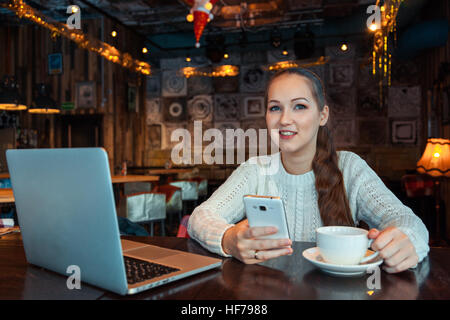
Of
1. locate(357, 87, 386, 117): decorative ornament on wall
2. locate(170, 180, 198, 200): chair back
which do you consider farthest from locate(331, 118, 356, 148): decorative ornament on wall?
locate(170, 180, 198, 200): chair back

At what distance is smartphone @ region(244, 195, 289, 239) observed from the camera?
2.61 feet

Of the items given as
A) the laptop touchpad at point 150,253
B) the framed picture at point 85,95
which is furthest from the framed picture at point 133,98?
the laptop touchpad at point 150,253

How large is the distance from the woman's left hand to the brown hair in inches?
21.5

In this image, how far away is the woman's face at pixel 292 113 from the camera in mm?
1477

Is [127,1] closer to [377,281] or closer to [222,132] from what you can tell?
[222,132]

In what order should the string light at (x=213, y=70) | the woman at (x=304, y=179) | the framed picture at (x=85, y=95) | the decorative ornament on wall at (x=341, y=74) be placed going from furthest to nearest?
the decorative ornament on wall at (x=341, y=74) < the framed picture at (x=85, y=95) < the string light at (x=213, y=70) < the woman at (x=304, y=179)

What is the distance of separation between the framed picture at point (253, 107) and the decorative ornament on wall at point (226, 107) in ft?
0.67

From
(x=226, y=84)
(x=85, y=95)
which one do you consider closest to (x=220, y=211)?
(x=85, y=95)

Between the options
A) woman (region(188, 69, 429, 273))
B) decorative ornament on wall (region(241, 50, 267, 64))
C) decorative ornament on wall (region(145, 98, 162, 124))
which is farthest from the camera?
decorative ornament on wall (region(145, 98, 162, 124))

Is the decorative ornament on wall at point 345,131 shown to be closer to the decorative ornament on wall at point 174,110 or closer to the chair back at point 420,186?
the chair back at point 420,186

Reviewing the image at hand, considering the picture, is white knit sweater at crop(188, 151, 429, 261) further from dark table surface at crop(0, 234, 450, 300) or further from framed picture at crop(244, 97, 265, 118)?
framed picture at crop(244, 97, 265, 118)

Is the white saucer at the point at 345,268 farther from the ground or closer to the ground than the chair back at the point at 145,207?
farther from the ground

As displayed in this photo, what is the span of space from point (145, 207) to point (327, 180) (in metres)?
2.88

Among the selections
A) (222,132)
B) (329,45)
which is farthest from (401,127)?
(222,132)
